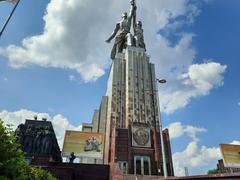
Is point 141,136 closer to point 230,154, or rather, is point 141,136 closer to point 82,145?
point 82,145

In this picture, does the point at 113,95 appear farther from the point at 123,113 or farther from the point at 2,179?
the point at 2,179

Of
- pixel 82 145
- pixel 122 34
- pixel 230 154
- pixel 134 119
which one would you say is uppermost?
pixel 122 34

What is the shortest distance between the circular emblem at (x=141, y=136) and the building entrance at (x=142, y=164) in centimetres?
235

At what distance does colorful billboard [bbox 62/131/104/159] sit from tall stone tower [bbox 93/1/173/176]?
246 centimetres

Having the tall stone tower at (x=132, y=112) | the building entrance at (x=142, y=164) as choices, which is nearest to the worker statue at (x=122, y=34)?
the tall stone tower at (x=132, y=112)

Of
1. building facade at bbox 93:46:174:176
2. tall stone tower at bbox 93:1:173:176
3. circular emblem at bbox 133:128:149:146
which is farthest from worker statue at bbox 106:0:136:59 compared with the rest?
circular emblem at bbox 133:128:149:146

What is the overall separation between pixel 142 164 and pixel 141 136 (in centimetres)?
443

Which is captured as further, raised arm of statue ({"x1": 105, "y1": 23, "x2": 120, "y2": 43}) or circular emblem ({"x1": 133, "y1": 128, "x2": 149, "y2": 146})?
raised arm of statue ({"x1": 105, "y1": 23, "x2": 120, "y2": 43})

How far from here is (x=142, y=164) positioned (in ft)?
117

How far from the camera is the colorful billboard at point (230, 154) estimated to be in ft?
124

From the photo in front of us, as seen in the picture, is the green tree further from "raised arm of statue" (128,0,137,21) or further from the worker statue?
"raised arm of statue" (128,0,137,21)

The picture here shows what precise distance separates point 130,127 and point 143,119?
3711 mm

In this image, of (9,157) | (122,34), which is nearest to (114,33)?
(122,34)

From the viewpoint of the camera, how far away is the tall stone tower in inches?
1419
